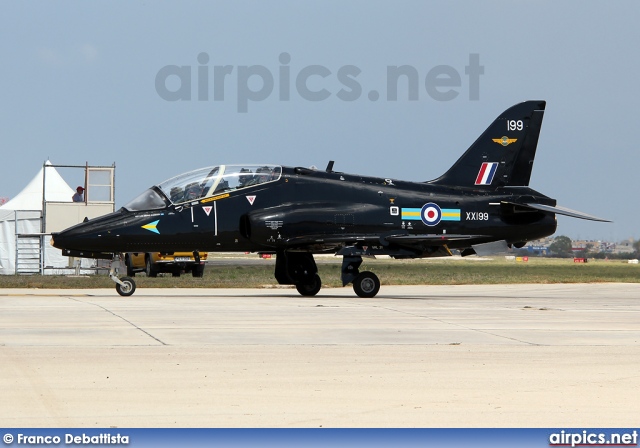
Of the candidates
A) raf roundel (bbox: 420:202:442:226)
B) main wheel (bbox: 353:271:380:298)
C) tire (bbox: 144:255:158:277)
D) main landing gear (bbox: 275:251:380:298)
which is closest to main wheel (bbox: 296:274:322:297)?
main landing gear (bbox: 275:251:380:298)

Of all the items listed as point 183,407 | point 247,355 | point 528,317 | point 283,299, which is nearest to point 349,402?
point 183,407

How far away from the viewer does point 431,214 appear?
22.4 meters

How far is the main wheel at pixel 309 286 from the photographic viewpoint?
22734 millimetres

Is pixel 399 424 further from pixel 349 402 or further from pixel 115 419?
pixel 115 419

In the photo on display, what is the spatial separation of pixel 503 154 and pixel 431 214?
284cm

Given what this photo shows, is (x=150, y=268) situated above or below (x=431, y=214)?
below

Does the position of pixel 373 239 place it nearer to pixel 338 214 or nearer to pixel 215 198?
pixel 338 214

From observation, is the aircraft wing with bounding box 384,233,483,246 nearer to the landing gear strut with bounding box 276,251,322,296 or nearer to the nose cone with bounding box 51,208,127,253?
the landing gear strut with bounding box 276,251,322,296

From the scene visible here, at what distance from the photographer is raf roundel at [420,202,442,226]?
2234cm

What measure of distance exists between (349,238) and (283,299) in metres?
2.10

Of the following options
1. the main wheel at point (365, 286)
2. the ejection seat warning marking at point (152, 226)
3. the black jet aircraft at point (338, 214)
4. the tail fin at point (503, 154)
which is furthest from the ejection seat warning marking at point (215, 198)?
the tail fin at point (503, 154)

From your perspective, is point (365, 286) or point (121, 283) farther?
point (365, 286)

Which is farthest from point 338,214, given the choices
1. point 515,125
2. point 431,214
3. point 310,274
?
point 515,125

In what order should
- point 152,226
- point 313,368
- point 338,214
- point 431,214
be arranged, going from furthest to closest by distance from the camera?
1. point 431,214
2. point 338,214
3. point 152,226
4. point 313,368
